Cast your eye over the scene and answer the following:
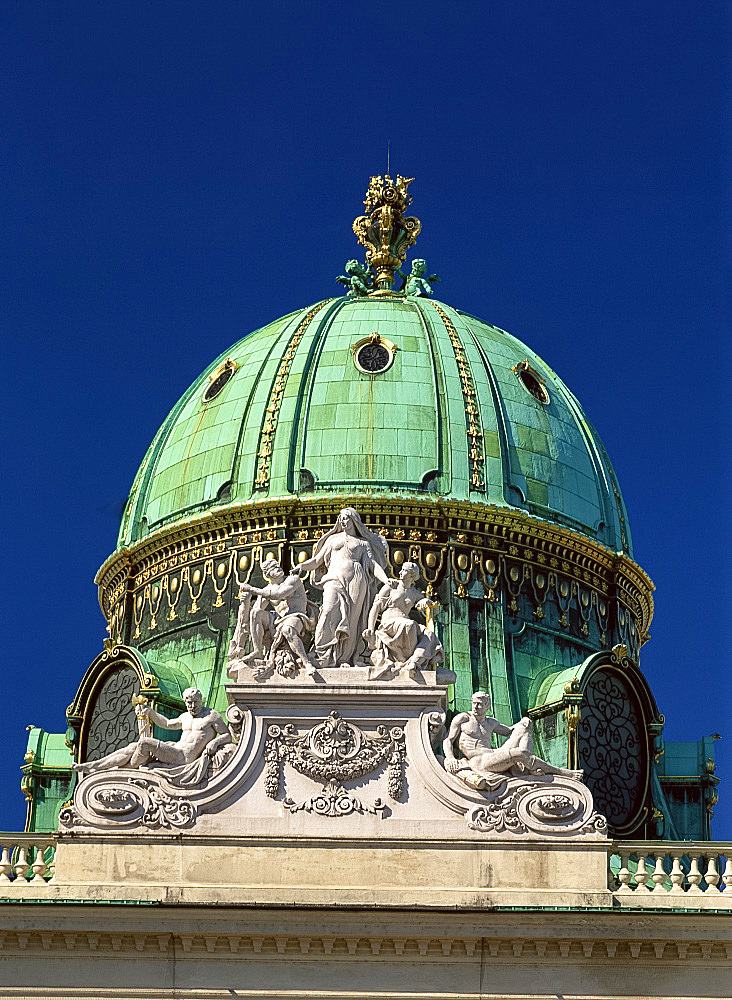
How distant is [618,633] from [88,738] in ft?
31.9

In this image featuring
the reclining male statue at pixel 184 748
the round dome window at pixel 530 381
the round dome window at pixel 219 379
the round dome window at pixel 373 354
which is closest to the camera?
the reclining male statue at pixel 184 748

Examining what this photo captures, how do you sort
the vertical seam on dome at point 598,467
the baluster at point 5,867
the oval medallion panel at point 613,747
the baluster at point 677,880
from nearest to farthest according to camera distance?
the baluster at point 677,880
the baluster at point 5,867
the oval medallion panel at point 613,747
the vertical seam on dome at point 598,467

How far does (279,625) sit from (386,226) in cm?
1418

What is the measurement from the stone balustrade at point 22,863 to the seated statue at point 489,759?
19.0 ft

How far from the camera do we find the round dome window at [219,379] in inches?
1768

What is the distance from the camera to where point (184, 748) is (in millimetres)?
34188

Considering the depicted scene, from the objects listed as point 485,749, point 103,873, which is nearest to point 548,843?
point 485,749

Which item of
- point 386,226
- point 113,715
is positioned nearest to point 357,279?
point 386,226

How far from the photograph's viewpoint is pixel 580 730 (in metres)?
39.9

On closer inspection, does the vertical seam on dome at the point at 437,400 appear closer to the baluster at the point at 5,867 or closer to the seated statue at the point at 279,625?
the seated statue at the point at 279,625

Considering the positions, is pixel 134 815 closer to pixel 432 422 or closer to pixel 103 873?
pixel 103 873

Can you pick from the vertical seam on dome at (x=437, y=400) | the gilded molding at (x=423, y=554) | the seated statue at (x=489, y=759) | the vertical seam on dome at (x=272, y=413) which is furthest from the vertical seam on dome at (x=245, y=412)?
the seated statue at (x=489, y=759)

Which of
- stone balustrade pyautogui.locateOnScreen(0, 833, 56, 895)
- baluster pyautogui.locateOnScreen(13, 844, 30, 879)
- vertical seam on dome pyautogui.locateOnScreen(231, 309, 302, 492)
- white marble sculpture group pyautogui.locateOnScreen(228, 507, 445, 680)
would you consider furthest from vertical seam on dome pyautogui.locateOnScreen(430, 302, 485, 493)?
baluster pyautogui.locateOnScreen(13, 844, 30, 879)

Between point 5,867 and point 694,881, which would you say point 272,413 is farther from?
point 694,881
